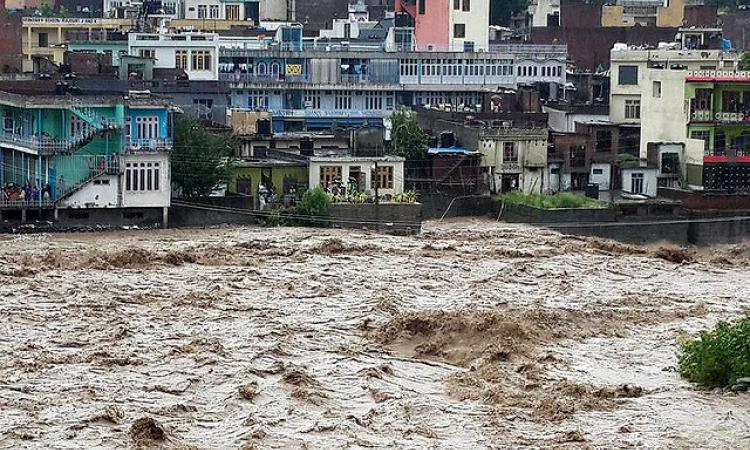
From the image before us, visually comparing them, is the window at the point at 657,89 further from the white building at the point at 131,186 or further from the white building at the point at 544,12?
the white building at the point at 544,12

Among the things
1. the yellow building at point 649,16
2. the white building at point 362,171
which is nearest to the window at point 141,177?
the white building at point 362,171

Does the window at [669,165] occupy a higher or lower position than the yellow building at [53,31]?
lower

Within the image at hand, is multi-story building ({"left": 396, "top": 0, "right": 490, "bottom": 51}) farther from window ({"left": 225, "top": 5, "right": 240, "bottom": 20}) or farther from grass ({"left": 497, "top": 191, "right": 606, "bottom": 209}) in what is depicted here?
grass ({"left": 497, "top": 191, "right": 606, "bottom": 209})

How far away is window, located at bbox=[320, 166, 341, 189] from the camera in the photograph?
57.1m

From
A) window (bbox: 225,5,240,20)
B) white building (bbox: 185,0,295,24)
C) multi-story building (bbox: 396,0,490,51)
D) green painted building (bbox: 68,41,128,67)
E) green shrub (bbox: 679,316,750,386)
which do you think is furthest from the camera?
window (bbox: 225,5,240,20)

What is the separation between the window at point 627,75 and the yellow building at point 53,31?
21.2 m

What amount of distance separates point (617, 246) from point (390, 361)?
65.8 ft

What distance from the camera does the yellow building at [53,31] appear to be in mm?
78750

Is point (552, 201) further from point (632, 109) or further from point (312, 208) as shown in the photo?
point (632, 109)

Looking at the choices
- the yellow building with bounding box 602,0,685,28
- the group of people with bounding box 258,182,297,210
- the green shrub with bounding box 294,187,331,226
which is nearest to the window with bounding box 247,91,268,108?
the group of people with bounding box 258,182,297,210

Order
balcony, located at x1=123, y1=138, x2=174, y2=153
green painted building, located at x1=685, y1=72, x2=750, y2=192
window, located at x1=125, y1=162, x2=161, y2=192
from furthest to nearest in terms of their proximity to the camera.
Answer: green painted building, located at x1=685, y1=72, x2=750, y2=192 → balcony, located at x1=123, y1=138, x2=174, y2=153 → window, located at x1=125, y1=162, x2=161, y2=192

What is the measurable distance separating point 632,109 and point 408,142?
12.5m

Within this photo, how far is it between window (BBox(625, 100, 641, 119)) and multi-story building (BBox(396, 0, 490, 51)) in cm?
1252

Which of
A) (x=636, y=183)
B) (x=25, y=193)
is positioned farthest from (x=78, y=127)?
(x=636, y=183)
